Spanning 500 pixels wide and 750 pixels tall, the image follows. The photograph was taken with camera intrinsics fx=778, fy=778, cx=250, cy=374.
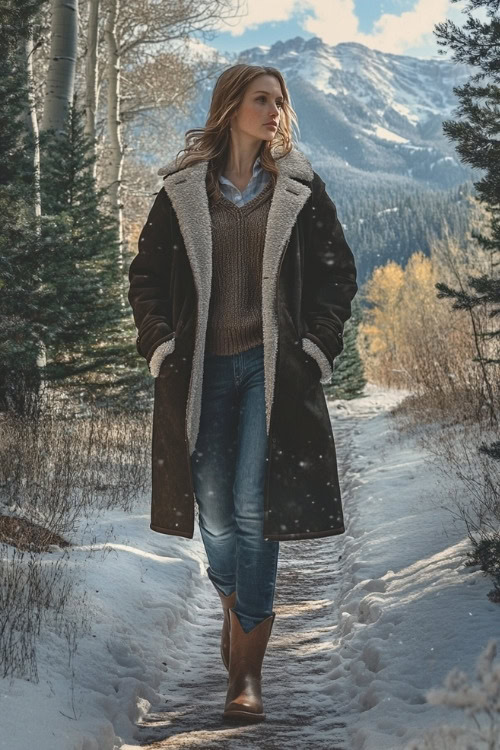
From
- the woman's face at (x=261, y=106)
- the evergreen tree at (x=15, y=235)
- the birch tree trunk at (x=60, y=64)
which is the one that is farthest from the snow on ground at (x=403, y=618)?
the birch tree trunk at (x=60, y=64)

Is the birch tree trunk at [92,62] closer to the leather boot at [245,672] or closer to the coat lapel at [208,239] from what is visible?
the coat lapel at [208,239]

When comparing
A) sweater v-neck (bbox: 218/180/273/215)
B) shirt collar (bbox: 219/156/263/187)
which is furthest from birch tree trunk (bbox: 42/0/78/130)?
sweater v-neck (bbox: 218/180/273/215)

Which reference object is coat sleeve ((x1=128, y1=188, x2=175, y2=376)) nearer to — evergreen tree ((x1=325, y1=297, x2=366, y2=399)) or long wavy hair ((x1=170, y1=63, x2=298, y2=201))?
long wavy hair ((x1=170, y1=63, x2=298, y2=201))

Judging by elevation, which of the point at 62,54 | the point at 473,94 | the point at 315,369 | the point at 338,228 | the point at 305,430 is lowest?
the point at 305,430

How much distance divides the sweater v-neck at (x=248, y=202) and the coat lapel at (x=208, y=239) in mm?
71

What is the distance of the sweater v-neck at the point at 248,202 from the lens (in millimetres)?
3240

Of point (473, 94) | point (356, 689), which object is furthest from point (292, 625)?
point (473, 94)

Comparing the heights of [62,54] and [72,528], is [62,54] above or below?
above

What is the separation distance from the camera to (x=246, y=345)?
10.4 feet

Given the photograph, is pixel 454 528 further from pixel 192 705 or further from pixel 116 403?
pixel 116 403

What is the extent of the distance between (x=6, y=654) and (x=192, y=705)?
2.80 ft

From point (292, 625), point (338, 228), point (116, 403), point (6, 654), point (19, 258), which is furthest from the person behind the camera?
point (116, 403)

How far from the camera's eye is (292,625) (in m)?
4.52

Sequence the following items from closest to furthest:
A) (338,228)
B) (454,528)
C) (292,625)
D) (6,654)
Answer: (6,654) → (338,228) → (292,625) → (454,528)
